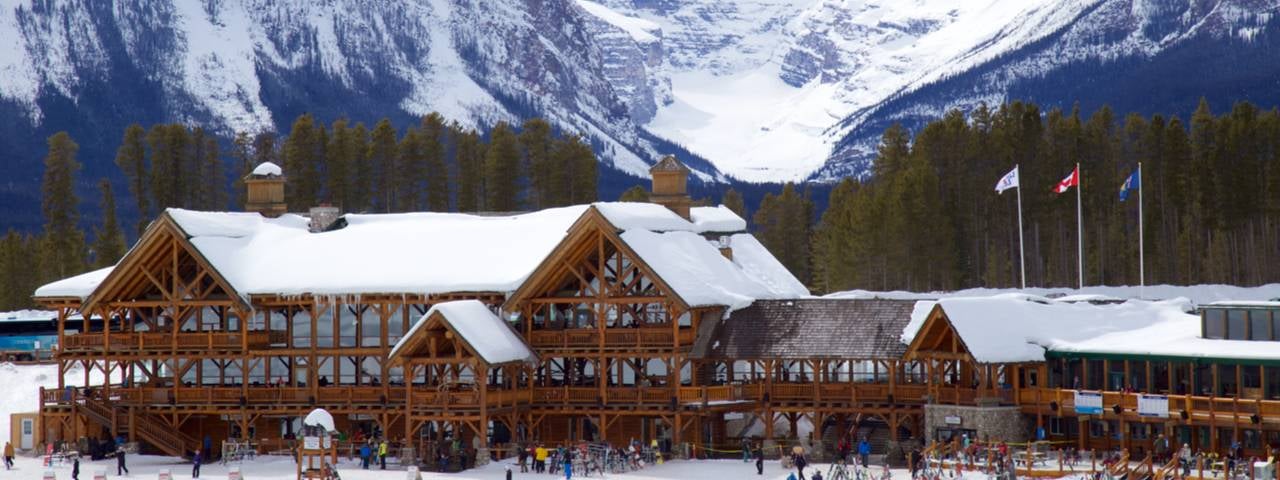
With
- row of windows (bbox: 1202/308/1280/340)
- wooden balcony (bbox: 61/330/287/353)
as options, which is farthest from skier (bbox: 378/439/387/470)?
row of windows (bbox: 1202/308/1280/340)

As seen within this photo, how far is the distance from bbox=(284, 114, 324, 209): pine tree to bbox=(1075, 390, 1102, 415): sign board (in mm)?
61130

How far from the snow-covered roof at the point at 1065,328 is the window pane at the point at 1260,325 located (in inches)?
18.6

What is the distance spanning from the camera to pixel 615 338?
256ft

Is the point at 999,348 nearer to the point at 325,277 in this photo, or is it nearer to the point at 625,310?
the point at 625,310

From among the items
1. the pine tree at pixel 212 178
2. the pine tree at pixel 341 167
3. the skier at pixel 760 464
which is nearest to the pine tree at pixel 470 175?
the pine tree at pixel 341 167

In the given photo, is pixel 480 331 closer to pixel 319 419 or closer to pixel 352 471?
pixel 352 471

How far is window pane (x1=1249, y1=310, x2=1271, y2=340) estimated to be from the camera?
2741 inches

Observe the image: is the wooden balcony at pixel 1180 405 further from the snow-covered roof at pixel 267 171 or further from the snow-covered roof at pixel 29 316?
the snow-covered roof at pixel 29 316

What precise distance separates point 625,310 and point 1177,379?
20.5 meters

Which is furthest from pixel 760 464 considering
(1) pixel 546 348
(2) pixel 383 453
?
(2) pixel 383 453

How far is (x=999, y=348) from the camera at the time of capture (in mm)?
72438

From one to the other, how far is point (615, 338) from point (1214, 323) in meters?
21.2

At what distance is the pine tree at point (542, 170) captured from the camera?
12731cm

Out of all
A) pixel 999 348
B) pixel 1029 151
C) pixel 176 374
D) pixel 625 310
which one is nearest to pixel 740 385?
pixel 625 310
